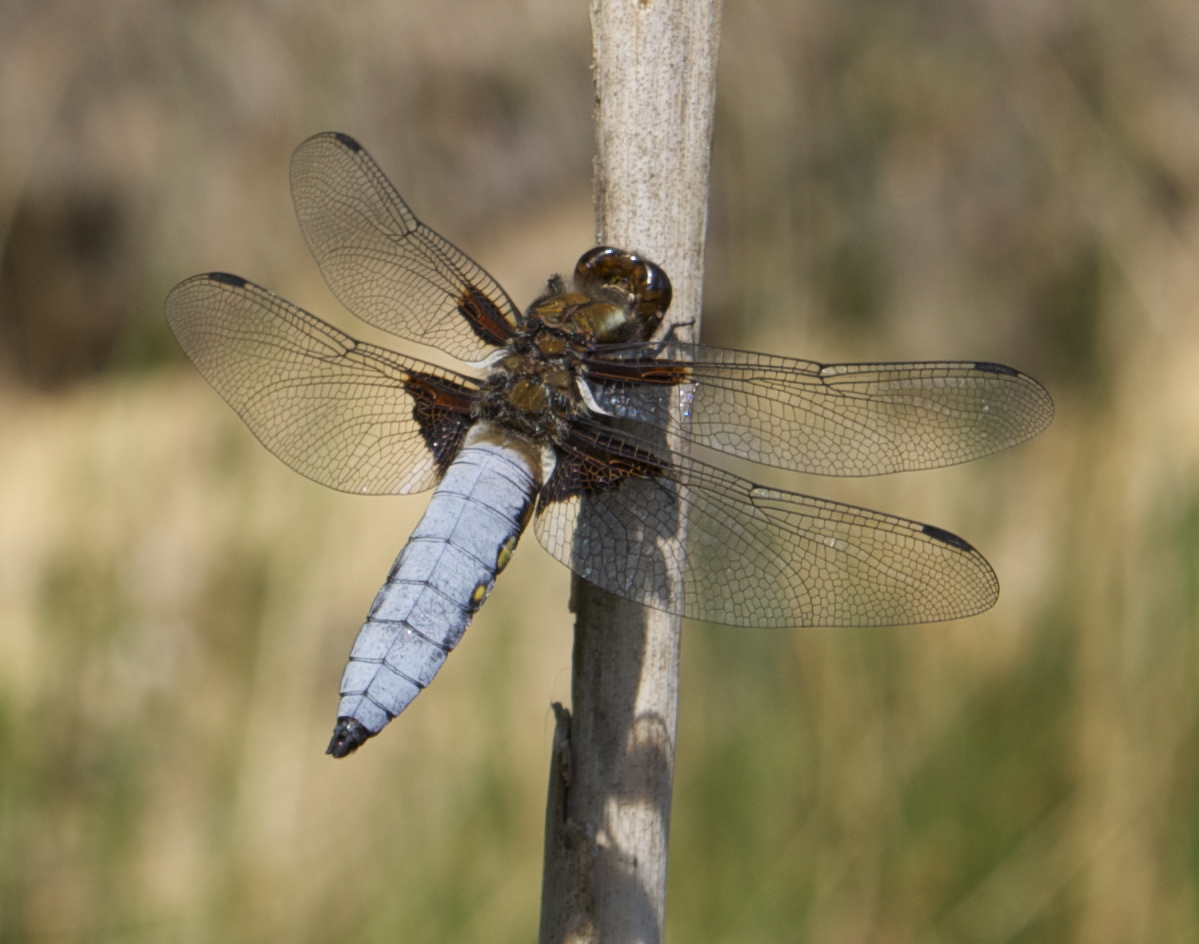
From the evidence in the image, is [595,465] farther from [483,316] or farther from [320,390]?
[320,390]

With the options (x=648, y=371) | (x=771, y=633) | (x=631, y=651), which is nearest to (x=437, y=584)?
(x=631, y=651)

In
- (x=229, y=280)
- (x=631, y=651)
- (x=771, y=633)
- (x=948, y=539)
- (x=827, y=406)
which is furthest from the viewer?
(x=771, y=633)

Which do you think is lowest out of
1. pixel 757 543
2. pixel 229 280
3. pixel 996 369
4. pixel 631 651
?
pixel 631 651

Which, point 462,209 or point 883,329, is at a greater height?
point 462,209

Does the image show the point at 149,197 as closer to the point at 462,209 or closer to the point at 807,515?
the point at 462,209

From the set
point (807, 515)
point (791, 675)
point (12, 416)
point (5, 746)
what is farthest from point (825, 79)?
point (12, 416)

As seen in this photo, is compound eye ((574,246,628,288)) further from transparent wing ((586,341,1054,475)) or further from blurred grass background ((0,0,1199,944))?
blurred grass background ((0,0,1199,944))
